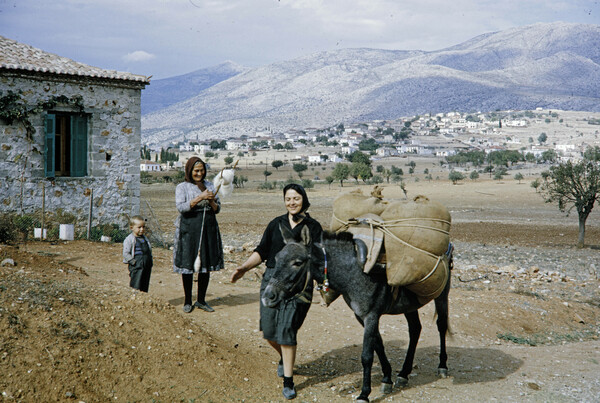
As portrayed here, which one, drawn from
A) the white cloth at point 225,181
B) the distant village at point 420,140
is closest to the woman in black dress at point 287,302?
the white cloth at point 225,181

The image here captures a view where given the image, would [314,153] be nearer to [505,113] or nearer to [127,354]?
[505,113]

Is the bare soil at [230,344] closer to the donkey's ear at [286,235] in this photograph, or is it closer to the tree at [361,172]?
the donkey's ear at [286,235]

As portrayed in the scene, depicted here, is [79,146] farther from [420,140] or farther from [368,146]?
[420,140]

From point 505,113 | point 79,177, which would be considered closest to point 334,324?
point 79,177

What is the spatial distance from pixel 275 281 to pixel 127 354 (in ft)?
5.98

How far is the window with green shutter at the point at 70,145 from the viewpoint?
1509 centimetres

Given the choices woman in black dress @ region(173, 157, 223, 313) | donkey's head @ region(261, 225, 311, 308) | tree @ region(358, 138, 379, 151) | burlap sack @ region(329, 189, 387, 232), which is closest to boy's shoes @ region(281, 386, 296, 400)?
donkey's head @ region(261, 225, 311, 308)

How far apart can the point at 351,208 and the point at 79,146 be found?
11.4 meters

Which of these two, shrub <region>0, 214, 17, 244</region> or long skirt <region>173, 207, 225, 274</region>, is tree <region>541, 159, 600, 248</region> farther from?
shrub <region>0, 214, 17, 244</region>

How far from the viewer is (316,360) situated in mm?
6695

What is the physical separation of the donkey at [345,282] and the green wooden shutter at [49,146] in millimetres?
11561

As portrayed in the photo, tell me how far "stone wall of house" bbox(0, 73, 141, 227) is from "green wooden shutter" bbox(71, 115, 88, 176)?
0.51 ft

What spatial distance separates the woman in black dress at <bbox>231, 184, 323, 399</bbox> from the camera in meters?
5.30

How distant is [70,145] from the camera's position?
49.6ft
